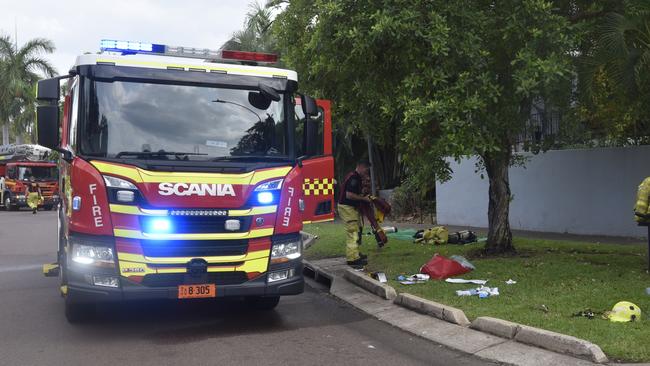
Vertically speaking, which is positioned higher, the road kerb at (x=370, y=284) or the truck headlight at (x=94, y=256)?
the truck headlight at (x=94, y=256)

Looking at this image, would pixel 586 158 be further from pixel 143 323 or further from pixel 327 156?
pixel 143 323

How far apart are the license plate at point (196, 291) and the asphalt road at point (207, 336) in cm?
47

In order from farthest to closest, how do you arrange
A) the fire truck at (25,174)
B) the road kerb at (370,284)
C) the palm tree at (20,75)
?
the palm tree at (20,75)
the fire truck at (25,174)
the road kerb at (370,284)

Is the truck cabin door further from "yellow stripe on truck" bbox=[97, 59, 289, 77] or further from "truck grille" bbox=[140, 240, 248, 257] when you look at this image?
"truck grille" bbox=[140, 240, 248, 257]

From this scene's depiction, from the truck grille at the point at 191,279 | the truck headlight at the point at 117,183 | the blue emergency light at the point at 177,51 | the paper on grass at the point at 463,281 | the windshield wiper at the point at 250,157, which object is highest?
the blue emergency light at the point at 177,51

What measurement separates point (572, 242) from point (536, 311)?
5484 mm

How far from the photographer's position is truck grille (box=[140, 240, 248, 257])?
5.61m

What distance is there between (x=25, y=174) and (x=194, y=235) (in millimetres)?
28298

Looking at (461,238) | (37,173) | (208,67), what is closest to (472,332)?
(208,67)

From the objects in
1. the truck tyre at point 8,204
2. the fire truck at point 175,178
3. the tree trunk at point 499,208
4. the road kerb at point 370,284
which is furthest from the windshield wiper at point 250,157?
the truck tyre at point 8,204

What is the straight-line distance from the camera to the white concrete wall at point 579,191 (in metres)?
11.3

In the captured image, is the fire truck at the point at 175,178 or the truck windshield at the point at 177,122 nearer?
the fire truck at the point at 175,178

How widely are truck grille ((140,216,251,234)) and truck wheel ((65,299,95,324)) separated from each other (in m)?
1.56

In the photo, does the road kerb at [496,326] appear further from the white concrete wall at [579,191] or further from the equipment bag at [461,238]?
the white concrete wall at [579,191]
